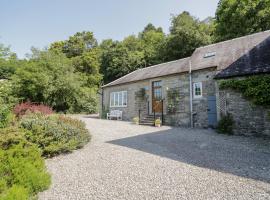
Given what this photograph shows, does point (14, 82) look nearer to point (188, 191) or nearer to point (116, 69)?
point (116, 69)

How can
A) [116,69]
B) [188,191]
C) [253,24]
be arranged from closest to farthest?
[188,191]
[253,24]
[116,69]

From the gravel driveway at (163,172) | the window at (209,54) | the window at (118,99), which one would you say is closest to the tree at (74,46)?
the window at (118,99)

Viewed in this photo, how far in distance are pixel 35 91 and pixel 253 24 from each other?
77.0 ft

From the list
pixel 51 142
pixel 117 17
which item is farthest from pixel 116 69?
pixel 51 142

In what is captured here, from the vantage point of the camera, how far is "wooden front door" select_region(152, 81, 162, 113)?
14164 mm

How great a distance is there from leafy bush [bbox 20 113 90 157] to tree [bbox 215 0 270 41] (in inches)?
839

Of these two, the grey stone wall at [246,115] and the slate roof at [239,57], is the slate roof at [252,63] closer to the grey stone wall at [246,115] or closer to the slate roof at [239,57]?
the slate roof at [239,57]

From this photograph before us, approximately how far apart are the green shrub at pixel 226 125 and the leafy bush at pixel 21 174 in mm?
8559

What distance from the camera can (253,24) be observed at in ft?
66.7

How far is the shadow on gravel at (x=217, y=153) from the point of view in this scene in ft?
15.3

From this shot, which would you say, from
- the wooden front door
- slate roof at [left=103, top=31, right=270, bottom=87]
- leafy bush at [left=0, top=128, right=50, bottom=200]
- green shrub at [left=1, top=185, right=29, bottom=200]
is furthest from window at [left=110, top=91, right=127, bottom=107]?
green shrub at [left=1, top=185, right=29, bottom=200]

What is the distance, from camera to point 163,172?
4547mm

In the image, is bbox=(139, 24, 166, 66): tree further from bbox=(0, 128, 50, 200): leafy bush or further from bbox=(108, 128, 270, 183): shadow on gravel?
bbox=(0, 128, 50, 200): leafy bush

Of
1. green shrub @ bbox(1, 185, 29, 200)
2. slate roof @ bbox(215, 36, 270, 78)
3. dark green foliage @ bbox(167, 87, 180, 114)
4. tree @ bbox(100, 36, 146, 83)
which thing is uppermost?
tree @ bbox(100, 36, 146, 83)
